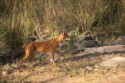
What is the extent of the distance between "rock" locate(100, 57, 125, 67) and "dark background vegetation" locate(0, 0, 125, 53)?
8.46ft

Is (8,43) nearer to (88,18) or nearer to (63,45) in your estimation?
(63,45)

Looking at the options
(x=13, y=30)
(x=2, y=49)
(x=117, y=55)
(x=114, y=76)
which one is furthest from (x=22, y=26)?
(x=114, y=76)

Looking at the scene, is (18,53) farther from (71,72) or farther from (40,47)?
(71,72)

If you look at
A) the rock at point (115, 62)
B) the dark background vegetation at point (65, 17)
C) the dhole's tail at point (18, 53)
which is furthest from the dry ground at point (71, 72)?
the dark background vegetation at point (65, 17)

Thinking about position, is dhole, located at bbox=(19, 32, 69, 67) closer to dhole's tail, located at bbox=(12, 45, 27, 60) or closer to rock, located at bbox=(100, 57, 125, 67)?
dhole's tail, located at bbox=(12, 45, 27, 60)

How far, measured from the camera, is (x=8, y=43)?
29.7 ft

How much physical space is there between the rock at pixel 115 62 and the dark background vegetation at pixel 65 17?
101 inches

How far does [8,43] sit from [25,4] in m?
2.14

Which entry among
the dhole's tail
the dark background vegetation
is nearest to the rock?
the dhole's tail

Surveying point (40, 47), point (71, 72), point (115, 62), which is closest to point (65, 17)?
point (40, 47)

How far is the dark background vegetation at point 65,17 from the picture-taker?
10219mm

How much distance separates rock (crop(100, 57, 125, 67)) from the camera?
24.1 ft

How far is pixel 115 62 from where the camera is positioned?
7457 millimetres

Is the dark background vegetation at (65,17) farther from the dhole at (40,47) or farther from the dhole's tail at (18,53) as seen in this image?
the dhole at (40,47)
